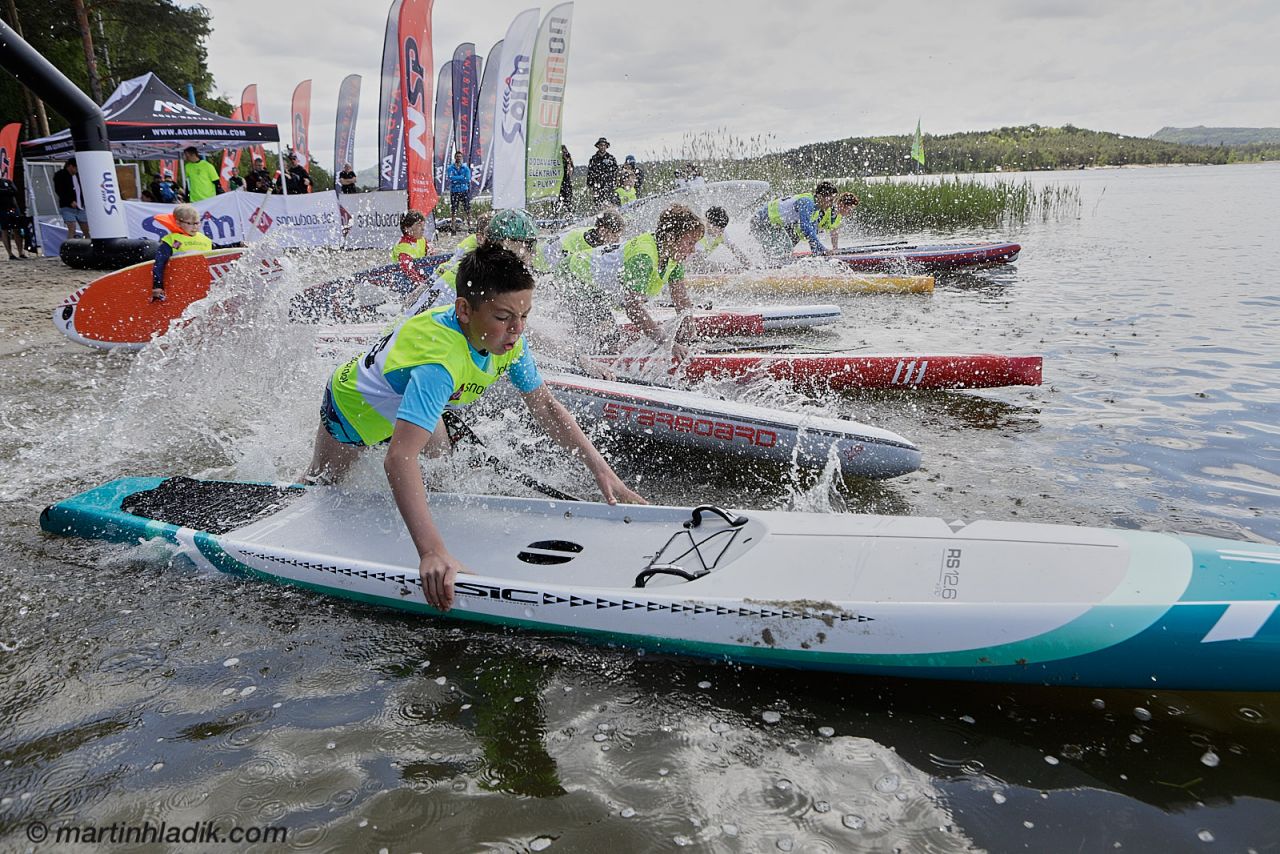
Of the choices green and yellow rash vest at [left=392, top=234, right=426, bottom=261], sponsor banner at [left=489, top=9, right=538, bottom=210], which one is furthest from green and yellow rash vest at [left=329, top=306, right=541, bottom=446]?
sponsor banner at [left=489, top=9, right=538, bottom=210]

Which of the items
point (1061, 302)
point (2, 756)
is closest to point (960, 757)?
point (2, 756)

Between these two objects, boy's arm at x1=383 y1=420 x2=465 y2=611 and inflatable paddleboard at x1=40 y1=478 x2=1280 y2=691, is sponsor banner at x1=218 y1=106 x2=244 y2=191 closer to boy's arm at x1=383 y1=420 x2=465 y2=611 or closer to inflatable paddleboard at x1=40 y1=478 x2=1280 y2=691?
inflatable paddleboard at x1=40 y1=478 x2=1280 y2=691

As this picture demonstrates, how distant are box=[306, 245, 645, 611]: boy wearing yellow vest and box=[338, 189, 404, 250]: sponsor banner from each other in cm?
1232

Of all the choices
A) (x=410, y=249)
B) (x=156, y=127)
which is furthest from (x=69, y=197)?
(x=410, y=249)

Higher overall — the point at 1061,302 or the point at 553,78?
the point at 553,78

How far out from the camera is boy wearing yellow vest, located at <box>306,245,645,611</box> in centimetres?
263

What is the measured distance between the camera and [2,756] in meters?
2.38

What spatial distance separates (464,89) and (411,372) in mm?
19191

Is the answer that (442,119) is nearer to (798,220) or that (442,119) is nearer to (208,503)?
(798,220)

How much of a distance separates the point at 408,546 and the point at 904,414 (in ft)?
13.3

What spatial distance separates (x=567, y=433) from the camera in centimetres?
339

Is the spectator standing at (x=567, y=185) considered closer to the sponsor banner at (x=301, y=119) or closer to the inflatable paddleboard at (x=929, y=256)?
the inflatable paddleboard at (x=929, y=256)

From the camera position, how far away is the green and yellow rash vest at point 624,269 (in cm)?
591

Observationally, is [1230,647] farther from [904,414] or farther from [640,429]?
[904,414]
